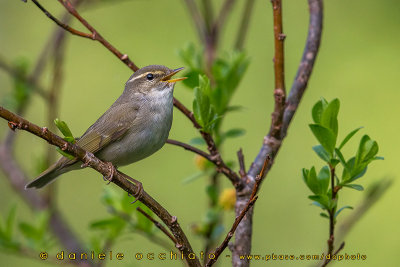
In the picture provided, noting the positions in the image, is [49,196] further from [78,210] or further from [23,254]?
[78,210]

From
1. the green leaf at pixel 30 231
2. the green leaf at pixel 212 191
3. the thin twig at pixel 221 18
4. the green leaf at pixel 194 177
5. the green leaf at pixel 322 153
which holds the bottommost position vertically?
the green leaf at pixel 30 231

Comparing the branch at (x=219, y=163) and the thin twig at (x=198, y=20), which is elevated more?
the thin twig at (x=198, y=20)

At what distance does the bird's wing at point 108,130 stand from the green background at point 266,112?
7.06 feet

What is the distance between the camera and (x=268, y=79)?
25.2 ft

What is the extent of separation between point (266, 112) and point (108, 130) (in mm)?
3601

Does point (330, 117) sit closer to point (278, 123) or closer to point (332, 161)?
point (332, 161)

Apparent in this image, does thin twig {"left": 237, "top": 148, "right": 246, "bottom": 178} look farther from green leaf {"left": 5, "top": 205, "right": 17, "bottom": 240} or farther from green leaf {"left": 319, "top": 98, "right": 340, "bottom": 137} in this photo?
green leaf {"left": 5, "top": 205, "right": 17, "bottom": 240}

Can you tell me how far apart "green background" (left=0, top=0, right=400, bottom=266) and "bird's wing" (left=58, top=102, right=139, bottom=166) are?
2.15 meters

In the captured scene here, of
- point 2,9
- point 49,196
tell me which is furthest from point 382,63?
point 2,9

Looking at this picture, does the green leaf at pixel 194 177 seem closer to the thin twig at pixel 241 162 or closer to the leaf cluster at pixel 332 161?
the thin twig at pixel 241 162

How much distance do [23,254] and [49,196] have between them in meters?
0.99

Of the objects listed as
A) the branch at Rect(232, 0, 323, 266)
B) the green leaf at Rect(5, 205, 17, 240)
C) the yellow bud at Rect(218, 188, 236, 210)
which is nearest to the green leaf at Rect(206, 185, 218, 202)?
the yellow bud at Rect(218, 188, 236, 210)

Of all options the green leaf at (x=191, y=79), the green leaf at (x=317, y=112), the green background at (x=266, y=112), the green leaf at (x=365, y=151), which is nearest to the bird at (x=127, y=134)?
the green leaf at (x=191, y=79)

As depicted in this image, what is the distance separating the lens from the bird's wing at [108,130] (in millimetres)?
4250
